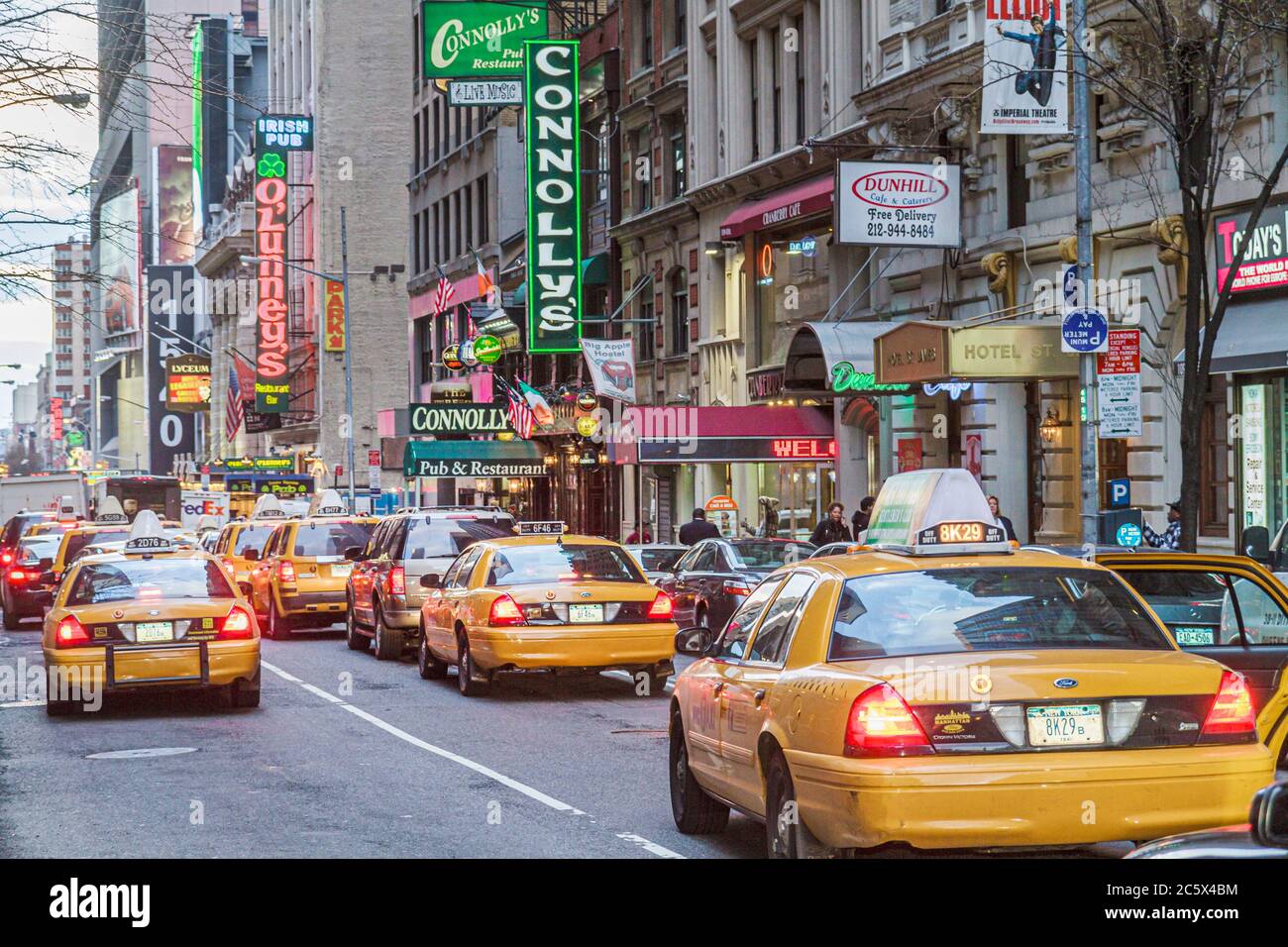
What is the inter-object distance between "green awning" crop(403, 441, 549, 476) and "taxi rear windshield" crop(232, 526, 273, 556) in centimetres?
1664

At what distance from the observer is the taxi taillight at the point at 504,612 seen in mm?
17578

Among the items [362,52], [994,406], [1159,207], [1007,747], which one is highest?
[362,52]

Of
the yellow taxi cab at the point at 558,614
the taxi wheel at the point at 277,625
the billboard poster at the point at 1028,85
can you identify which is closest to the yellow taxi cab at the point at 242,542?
the taxi wheel at the point at 277,625

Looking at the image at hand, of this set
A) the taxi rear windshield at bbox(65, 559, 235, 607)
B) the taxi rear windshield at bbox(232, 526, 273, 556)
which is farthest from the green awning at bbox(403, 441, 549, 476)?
the taxi rear windshield at bbox(65, 559, 235, 607)

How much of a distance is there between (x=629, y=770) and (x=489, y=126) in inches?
1849

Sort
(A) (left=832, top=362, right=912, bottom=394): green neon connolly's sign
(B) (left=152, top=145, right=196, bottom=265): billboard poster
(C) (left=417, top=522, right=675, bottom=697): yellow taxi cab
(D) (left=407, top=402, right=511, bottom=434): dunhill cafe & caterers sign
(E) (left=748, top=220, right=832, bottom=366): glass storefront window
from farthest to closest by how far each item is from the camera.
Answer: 1. (B) (left=152, top=145, right=196, bottom=265): billboard poster
2. (D) (left=407, top=402, right=511, bottom=434): dunhill cafe & caterers sign
3. (E) (left=748, top=220, right=832, bottom=366): glass storefront window
4. (A) (left=832, top=362, right=912, bottom=394): green neon connolly's sign
5. (C) (left=417, top=522, right=675, bottom=697): yellow taxi cab

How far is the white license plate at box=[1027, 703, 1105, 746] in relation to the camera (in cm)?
766

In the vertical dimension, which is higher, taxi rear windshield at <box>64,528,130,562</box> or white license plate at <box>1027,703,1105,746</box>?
white license plate at <box>1027,703,1105,746</box>

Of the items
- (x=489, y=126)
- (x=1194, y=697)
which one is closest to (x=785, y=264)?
(x=489, y=126)

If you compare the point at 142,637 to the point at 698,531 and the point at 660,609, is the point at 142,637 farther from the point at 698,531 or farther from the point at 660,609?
the point at 698,531

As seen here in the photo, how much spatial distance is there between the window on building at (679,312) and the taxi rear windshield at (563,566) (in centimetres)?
2417

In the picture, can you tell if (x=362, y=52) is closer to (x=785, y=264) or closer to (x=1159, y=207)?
(x=785, y=264)

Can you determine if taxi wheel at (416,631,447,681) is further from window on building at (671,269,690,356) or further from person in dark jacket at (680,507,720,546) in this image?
window on building at (671,269,690,356)

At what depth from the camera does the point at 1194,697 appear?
25.8 ft
